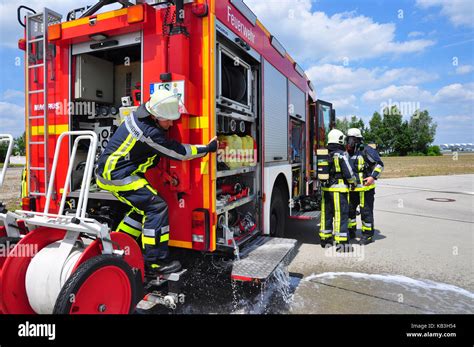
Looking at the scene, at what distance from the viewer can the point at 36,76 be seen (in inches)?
153

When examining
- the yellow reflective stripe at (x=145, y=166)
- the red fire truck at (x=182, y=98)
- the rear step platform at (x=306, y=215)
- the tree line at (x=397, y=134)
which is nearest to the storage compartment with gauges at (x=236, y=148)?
the red fire truck at (x=182, y=98)

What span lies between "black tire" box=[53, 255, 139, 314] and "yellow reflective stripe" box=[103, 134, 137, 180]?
0.91 meters

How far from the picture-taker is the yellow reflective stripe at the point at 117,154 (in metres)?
3.03

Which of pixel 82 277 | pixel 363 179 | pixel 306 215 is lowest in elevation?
pixel 306 215

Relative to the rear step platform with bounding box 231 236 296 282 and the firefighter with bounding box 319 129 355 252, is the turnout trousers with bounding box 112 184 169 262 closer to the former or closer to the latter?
Result: the rear step platform with bounding box 231 236 296 282

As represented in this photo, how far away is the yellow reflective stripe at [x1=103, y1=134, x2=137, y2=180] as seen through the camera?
303cm

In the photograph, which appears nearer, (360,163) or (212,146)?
(212,146)

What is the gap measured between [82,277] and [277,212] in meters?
3.42

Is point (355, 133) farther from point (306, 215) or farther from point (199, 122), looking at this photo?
point (199, 122)

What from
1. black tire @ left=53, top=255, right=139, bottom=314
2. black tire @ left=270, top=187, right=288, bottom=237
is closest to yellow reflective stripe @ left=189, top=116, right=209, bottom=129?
black tire @ left=53, top=255, right=139, bottom=314

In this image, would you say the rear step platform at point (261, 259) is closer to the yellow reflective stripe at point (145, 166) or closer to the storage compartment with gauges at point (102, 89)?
the yellow reflective stripe at point (145, 166)

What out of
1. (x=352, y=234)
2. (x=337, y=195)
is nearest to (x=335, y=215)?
(x=337, y=195)

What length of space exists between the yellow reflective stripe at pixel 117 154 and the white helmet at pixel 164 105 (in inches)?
12.0
